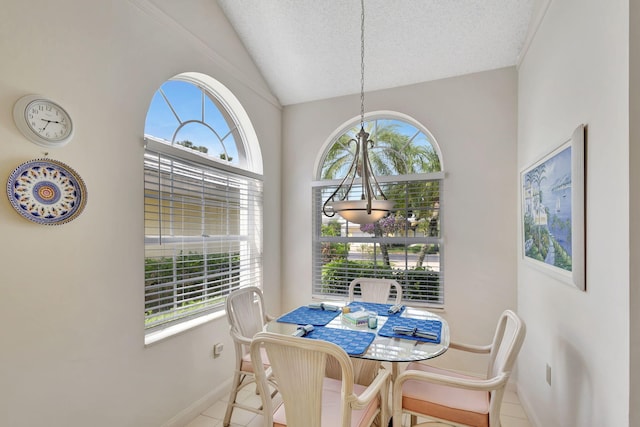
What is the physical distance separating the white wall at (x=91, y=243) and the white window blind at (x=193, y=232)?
144mm

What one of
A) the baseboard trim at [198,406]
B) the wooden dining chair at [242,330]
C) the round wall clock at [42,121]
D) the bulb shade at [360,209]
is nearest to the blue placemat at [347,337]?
the wooden dining chair at [242,330]

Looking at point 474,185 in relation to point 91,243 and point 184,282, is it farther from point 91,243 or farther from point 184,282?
point 91,243

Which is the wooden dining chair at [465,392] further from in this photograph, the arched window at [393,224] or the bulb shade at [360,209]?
the arched window at [393,224]

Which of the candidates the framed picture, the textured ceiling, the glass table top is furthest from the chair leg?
the textured ceiling

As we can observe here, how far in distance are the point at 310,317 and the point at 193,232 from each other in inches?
43.6

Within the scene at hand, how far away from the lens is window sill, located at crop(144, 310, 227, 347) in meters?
2.04

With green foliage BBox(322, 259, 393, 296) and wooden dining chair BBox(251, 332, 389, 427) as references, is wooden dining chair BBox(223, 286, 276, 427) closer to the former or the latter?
wooden dining chair BBox(251, 332, 389, 427)

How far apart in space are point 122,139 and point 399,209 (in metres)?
2.36

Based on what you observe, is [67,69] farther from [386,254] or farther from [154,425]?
[386,254]

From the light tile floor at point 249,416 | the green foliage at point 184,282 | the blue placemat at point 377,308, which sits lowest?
the light tile floor at point 249,416

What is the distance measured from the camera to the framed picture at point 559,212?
149 cm

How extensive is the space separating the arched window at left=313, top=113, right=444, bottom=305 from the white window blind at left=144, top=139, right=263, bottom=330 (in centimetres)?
79

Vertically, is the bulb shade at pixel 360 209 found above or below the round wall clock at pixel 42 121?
below

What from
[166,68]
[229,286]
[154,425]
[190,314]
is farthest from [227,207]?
[154,425]
